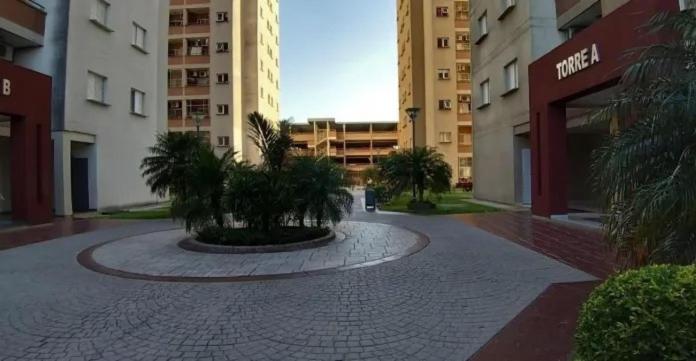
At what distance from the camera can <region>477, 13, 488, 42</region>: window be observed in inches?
904

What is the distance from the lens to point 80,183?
65.0 feet

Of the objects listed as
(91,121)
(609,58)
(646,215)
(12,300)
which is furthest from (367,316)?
(91,121)

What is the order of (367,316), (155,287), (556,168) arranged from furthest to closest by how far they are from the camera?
(556,168) < (155,287) < (367,316)

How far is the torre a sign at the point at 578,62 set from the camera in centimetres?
1123

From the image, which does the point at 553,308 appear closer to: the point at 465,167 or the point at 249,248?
the point at 249,248

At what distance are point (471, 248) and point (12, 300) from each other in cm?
752

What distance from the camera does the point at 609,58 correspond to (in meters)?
10.6

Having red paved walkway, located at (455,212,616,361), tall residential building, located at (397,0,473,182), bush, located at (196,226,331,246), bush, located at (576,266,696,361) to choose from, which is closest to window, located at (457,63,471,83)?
tall residential building, located at (397,0,473,182)

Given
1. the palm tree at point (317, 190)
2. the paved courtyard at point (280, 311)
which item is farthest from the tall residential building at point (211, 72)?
the paved courtyard at point (280, 311)

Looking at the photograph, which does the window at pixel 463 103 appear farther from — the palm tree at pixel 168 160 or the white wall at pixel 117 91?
the palm tree at pixel 168 160

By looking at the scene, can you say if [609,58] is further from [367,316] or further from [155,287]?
[155,287]

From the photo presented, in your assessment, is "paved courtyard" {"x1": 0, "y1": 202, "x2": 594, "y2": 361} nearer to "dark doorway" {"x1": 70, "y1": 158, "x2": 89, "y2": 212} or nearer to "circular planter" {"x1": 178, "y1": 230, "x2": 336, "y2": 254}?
"circular planter" {"x1": 178, "y1": 230, "x2": 336, "y2": 254}

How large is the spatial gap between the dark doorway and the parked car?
2727 cm

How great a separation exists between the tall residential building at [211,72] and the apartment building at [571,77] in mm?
29484
